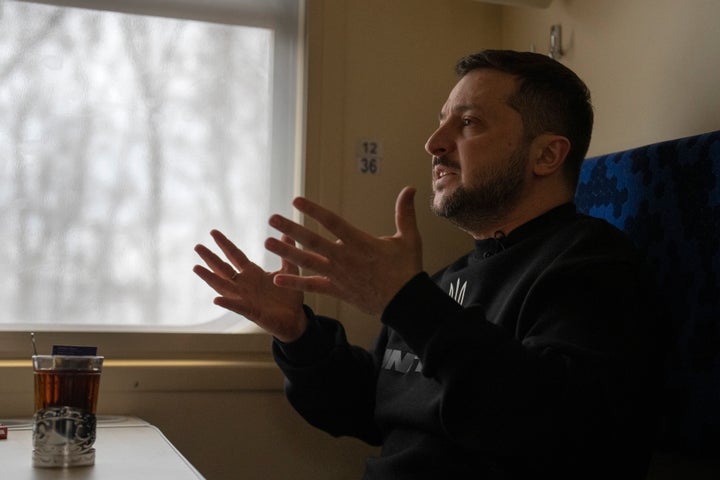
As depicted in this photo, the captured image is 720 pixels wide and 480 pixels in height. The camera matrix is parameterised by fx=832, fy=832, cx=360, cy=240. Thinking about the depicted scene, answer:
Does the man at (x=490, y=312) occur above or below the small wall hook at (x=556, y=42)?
below

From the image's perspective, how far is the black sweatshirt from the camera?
1.10m

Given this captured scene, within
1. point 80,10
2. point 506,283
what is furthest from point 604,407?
point 80,10

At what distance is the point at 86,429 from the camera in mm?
1180

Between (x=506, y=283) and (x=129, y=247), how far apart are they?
956 mm

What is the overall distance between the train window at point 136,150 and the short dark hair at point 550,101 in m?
0.70

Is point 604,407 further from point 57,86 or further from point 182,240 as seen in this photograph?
point 57,86

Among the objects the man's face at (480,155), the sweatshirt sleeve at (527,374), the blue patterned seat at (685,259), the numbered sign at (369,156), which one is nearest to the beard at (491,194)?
the man's face at (480,155)

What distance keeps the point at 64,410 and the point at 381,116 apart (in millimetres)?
1224

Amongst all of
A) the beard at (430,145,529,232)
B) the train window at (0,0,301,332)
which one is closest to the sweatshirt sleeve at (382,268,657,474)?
the beard at (430,145,529,232)

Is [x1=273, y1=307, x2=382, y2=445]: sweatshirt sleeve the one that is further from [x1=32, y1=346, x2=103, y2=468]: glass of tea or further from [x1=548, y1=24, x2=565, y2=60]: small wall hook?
[x1=548, y1=24, x2=565, y2=60]: small wall hook

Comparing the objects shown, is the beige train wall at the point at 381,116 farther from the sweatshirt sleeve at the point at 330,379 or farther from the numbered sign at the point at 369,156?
the sweatshirt sleeve at the point at 330,379

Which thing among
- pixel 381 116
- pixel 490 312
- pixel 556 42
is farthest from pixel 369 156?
pixel 490 312

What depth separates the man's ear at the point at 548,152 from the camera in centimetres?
152

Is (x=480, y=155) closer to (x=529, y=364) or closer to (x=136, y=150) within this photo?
(x=529, y=364)
